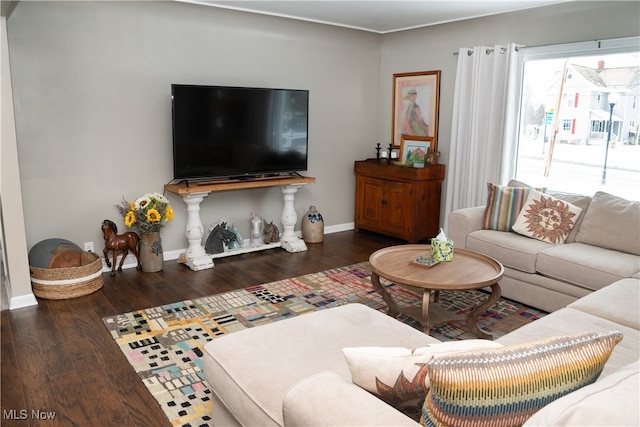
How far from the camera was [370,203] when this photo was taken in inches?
236

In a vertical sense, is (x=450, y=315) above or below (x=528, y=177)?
below

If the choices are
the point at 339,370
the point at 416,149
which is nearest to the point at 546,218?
the point at 416,149

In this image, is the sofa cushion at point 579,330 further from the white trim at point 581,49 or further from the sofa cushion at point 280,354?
the white trim at point 581,49

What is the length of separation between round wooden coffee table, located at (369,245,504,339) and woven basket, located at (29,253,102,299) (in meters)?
2.25

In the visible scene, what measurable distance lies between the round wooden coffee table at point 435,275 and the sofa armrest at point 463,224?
0.61 metres

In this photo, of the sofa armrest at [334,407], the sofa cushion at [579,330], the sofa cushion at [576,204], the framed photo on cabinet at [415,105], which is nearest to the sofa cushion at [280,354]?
the sofa armrest at [334,407]

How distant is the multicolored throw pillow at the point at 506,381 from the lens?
1176mm

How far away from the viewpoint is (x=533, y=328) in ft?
7.65

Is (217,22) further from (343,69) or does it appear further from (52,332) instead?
(52,332)

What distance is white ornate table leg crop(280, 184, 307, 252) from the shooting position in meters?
5.34

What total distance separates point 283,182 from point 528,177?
8.08ft

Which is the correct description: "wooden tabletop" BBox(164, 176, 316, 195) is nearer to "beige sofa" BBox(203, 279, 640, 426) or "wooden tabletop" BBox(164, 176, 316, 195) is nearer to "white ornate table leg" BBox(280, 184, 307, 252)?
"white ornate table leg" BBox(280, 184, 307, 252)

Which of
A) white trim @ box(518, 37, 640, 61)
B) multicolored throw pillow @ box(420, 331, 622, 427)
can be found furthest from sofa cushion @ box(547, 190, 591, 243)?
multicolored throw pillow @ box(420, 331, 622, 427)

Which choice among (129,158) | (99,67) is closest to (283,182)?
(129,158)
